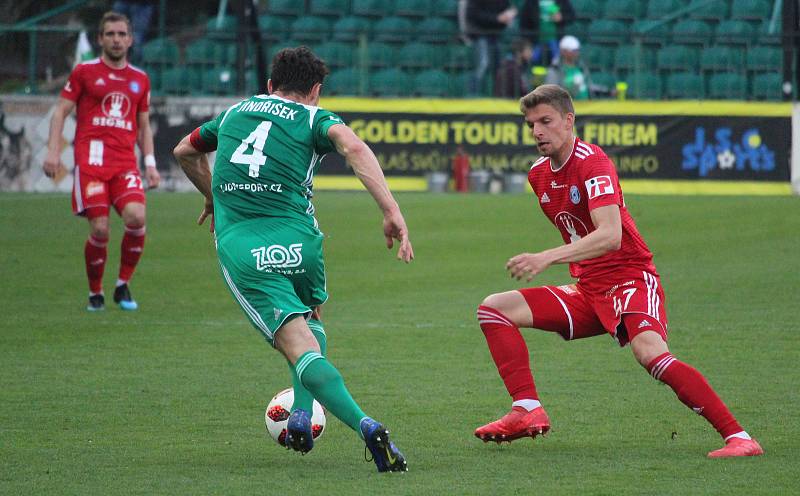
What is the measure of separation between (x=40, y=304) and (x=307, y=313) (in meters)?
5.91

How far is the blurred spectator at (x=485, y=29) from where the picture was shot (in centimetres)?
2200

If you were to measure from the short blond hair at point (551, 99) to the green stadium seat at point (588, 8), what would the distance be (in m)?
18.3

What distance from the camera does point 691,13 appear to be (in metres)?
24.3

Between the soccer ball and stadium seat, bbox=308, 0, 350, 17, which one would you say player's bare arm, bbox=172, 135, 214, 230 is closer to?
the soccer ball

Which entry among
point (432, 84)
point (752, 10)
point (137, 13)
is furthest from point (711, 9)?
point (137, 13)

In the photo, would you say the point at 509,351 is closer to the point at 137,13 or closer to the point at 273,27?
the point at 137,13

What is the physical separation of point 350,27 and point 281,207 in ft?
62.4

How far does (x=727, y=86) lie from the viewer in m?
21.7

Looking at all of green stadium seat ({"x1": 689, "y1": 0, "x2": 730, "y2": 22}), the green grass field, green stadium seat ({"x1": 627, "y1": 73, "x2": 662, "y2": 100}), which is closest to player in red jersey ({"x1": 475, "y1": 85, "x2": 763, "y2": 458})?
the green grass field

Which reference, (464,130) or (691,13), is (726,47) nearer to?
(691,13)

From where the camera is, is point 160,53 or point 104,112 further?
point 160,53

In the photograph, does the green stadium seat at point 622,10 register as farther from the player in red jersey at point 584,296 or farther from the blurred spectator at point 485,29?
the player in red jersey at point 584,296

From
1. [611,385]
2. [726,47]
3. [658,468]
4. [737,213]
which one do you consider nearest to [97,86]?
[611,385]

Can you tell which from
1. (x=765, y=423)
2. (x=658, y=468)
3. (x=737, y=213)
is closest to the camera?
(x=658, y=468)
